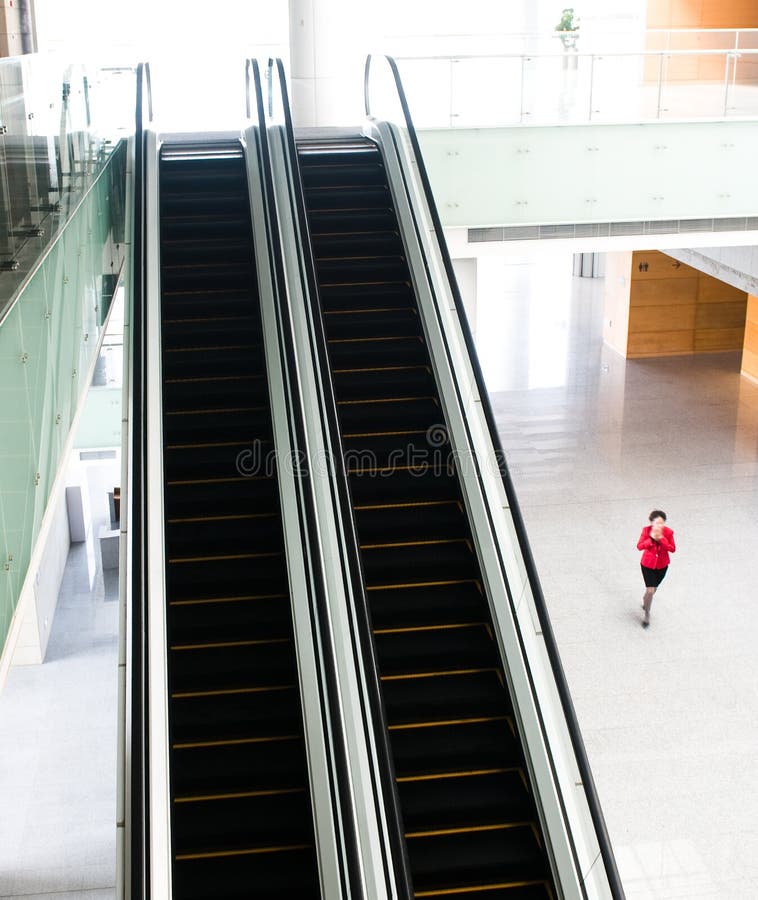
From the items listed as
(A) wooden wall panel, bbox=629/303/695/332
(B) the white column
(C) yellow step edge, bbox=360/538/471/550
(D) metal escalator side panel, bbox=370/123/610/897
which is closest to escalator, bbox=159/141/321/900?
(C) yellow step edge, bbox=360/538/471/550

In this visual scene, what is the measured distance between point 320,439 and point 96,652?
22.5 feet

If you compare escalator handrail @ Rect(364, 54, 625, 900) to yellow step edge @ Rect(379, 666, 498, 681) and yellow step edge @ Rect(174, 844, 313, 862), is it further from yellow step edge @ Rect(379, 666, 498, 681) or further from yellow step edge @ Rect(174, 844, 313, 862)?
yellow step edge @ Rect(174, 844, 313, 862)

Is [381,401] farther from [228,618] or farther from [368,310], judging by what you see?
[228,618]

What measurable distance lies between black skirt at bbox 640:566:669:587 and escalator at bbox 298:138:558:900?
4027 mm

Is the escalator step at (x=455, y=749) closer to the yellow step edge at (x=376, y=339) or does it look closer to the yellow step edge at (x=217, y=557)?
the yellow step edge at (x=217, y=557)

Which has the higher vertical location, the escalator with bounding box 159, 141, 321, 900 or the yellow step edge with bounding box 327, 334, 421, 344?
the yellow step edge with bounding box 327, 334, 421, 344

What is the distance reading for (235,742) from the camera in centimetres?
603

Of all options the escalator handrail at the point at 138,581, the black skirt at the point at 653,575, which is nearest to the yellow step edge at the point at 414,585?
the escalator handrail at the point at 138,581

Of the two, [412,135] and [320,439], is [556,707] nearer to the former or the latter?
[320,439]

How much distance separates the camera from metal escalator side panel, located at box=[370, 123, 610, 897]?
5500 millimetres

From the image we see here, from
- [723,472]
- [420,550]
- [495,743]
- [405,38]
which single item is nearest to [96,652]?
[420,550]

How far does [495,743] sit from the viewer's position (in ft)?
20.0

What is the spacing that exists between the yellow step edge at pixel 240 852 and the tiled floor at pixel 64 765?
316cm

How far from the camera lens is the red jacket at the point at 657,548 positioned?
1060 centimetres
